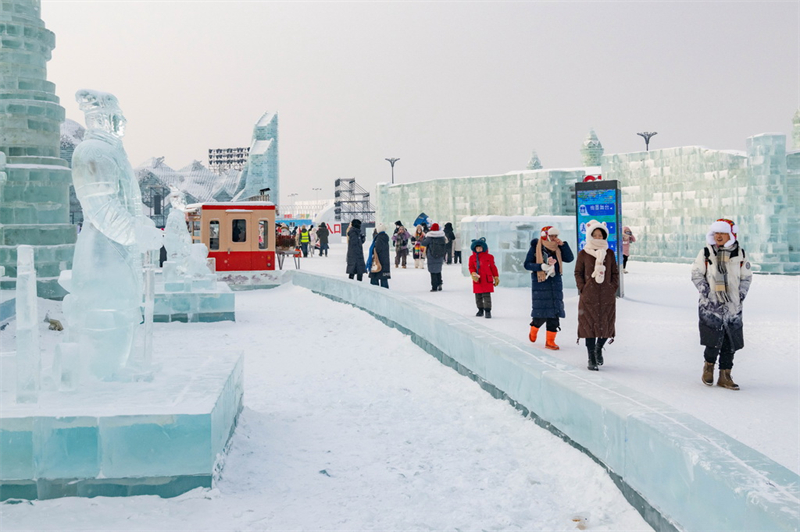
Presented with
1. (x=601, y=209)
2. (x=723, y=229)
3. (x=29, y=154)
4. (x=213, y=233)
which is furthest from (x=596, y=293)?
(x=213, y=233)

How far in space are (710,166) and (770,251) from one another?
10.5 ft

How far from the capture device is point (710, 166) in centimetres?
1997

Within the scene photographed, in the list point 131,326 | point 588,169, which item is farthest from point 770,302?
point 588,169

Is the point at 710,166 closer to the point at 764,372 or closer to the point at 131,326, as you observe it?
the point at 764,372

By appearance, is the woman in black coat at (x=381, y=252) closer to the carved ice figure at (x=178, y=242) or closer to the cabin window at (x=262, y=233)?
the carved ice figure at (x=178, y=242)

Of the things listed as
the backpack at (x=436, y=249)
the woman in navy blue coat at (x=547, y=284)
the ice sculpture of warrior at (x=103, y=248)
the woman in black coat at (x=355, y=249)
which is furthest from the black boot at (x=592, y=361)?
the woman in black coat at (x=355, y=249)

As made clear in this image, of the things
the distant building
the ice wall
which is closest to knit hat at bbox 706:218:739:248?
the ice wall

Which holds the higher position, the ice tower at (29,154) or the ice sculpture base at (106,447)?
the ice tower at (29,154)

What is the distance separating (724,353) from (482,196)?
2426 cm

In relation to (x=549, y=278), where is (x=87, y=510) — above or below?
below

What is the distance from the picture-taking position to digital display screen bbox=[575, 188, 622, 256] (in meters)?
12.9

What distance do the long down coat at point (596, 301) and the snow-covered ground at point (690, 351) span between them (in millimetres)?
403

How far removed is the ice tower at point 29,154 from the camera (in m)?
12.2

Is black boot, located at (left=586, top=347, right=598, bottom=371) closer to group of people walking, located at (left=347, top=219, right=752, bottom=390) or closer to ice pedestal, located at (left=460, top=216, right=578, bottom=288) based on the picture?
group of people walking, located at (left=347, top=219, right=752, bottom=390)
